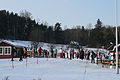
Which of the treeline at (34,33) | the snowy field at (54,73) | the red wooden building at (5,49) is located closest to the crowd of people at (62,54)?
the red wooden building at (5,49)

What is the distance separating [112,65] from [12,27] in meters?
84.7

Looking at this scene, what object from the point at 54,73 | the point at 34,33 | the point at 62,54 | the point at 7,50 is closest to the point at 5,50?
the point at 7,50

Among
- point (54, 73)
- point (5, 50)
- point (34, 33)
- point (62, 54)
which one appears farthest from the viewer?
point (34, 33)

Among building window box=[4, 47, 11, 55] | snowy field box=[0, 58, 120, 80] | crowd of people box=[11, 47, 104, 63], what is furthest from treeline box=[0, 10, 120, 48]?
snowy field box=[0, 58, 120, 80]

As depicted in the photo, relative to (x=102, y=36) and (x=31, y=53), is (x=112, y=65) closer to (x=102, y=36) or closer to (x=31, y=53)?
(x=31, y=53)

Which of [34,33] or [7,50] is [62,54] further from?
[34,33]

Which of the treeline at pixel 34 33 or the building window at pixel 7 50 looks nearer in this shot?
the building window at pixel 7 50

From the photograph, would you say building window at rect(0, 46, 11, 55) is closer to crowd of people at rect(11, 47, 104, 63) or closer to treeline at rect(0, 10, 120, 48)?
crowd of people at rect(11, 47, 104, 63)

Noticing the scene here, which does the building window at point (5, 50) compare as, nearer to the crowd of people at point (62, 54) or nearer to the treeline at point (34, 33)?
the crowd of people at point (62, 54)

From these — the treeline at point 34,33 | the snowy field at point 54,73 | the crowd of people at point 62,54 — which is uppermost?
the treeline at point 34,33

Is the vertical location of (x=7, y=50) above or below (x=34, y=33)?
below

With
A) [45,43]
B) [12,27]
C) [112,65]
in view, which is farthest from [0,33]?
[112,65]

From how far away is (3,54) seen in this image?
45.6m

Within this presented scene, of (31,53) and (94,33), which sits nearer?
(31,53)
